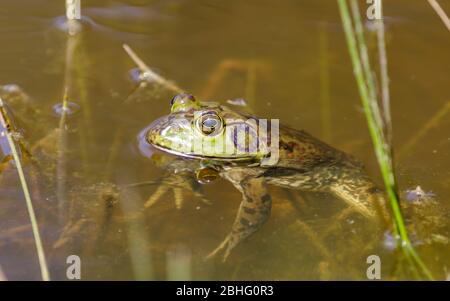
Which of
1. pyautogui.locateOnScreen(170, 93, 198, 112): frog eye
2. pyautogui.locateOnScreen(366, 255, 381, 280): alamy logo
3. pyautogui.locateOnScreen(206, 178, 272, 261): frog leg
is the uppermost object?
pyautogui.locateOnScreen(170, 93, 198, 112): frog eye

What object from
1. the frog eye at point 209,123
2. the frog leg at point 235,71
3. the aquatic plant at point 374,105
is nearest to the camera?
the aquatic plant at point 374,105

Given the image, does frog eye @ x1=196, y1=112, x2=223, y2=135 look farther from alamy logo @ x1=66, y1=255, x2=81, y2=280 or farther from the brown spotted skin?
alamy logo @ x1=66, y1=255, x2=81, y2=280

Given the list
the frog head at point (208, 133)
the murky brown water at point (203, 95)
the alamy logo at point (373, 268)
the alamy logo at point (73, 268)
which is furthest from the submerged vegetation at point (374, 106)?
the alamy logo at point (73, 268)

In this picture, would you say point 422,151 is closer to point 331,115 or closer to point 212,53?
point 331,115

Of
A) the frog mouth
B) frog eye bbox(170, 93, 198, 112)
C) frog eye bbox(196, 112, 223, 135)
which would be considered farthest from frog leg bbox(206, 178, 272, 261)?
frog eye bbox(170, 93, 198, 112)

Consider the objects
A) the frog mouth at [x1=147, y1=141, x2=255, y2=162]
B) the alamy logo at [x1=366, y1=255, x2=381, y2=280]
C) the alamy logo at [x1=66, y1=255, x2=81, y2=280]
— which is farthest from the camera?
the frog mouth at [x1=147, y1=141, x2=255, y2=162]

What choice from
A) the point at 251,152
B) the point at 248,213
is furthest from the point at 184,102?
the point at 248,213

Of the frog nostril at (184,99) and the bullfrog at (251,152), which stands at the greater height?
the frog nostril at (184,99)

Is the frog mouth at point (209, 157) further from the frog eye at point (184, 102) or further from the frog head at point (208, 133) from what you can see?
the frog eye at point (184, 102)

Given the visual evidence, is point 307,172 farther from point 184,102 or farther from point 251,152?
point 184,102

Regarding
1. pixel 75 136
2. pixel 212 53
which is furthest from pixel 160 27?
pixel 75 136
